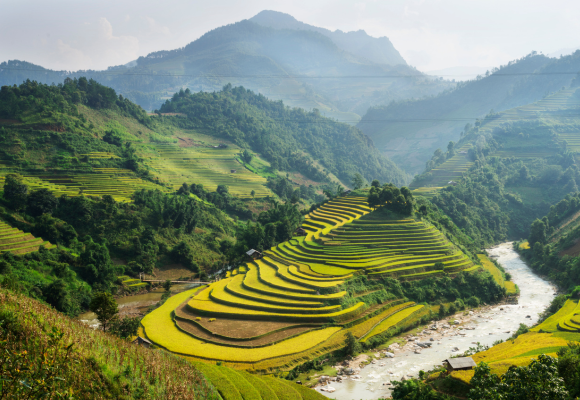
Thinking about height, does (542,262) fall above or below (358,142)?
below

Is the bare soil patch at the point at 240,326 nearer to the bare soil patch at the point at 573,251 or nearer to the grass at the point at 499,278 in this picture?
the grass at the point at 499,278

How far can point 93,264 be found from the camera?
35438 millimetres

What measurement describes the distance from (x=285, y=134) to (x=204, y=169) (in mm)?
44113

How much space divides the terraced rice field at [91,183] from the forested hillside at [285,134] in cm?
3968

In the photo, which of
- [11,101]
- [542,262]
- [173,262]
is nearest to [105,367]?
[173,262]

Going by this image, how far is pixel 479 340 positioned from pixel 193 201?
38.5 metres

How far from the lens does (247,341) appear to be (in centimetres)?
2362

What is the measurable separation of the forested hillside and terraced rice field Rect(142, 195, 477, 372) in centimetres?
5205

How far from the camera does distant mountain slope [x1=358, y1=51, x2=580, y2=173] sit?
132 metres

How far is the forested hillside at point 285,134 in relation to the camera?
9450 centimetres


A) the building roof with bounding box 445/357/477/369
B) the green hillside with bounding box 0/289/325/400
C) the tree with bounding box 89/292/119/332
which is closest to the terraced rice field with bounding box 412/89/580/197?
the building roof with bounding box 445/357/477/369

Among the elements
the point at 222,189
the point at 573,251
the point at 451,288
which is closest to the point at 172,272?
the point at 222,189

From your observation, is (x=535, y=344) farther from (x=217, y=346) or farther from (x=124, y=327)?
(x=124, y=327)

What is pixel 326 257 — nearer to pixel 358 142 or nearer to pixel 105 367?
pixel 105 367
